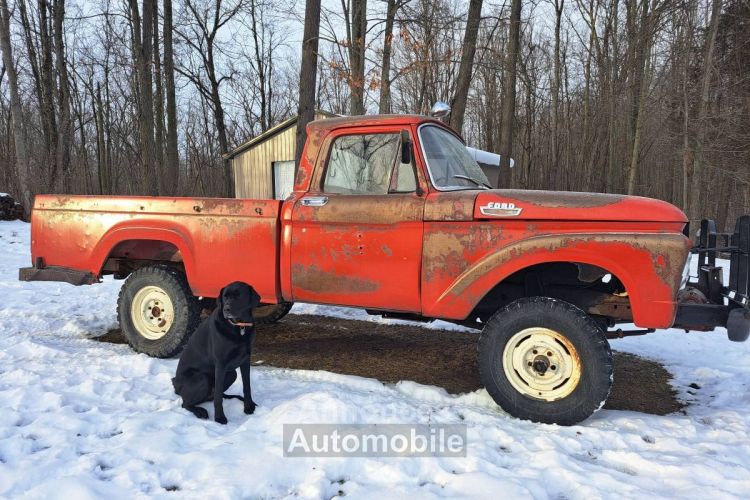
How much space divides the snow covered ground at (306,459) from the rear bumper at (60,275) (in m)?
0.67

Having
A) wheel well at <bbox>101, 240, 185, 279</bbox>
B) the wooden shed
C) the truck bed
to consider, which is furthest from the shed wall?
the truck bed

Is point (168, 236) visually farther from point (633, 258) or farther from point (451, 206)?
point (633, 258)

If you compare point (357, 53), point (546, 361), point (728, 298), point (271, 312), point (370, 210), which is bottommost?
point (271, 312)

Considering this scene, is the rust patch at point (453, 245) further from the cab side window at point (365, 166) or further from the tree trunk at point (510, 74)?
the tree trunk at point (510, 74)

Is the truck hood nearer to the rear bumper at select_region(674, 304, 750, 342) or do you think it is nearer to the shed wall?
the rear bumper at select_region(674, 304, 750, 342)

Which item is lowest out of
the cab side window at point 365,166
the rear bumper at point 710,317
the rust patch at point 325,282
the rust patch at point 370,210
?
the rear bumper at point 710,317

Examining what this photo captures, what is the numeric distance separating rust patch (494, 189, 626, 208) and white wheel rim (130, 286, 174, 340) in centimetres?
341

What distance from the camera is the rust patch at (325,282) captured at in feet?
13.0

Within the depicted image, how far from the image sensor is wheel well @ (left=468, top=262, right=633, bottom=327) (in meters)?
3.70

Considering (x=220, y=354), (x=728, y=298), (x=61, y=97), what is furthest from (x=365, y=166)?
(x=61, y=97)

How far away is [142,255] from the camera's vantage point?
5.07 m

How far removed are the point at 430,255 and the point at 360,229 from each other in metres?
0.61

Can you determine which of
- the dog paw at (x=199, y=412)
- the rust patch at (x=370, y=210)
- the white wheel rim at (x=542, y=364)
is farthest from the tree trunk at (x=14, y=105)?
the white wheel rim at (x=542, y=364)

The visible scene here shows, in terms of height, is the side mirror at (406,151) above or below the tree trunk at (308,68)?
below
